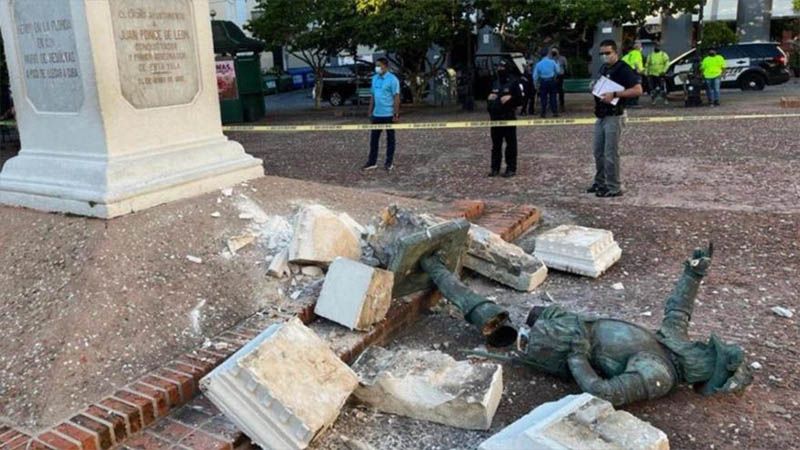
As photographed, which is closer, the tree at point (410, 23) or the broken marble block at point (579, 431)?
the broken marble block at point (579, 431)

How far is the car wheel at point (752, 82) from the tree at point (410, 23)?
32.2 feet

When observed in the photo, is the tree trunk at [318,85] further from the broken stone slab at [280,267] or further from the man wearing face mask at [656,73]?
the broken stone slab at [280,267]

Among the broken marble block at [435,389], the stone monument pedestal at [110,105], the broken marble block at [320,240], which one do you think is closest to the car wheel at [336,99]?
the stone monument pedestal at [110,105]

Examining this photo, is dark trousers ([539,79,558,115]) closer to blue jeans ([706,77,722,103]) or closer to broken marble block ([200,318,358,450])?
blue jeans ([706,77,722,103])

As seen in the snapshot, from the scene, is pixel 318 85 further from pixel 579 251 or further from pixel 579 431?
pixel 579 431

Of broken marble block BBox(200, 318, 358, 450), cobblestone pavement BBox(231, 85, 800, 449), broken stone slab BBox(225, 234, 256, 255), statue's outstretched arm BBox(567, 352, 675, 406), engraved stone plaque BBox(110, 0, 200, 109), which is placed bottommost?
cobblestone pavement BBox(231, 85, 800, 449)

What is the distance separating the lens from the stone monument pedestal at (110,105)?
4.57 m

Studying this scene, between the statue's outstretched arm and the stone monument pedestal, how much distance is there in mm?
3111

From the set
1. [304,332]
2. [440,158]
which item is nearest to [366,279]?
[304,332]

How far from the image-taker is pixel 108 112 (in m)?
4.63

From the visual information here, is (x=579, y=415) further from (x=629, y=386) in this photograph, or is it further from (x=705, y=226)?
(x=705, y=226)

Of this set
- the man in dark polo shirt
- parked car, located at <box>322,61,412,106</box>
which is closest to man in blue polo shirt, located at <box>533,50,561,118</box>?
parked car, located at <box>322,61,412,106</box>

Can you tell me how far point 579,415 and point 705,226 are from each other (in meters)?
3.94

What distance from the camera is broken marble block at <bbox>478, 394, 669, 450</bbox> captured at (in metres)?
2.56
